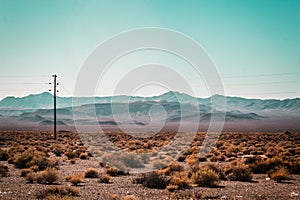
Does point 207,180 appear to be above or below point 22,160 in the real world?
below

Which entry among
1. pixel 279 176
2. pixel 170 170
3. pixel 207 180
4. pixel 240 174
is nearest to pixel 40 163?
pixel 170 170

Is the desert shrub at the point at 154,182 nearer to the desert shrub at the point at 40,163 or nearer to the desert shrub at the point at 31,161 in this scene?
the desert shrub at the point at 40,163

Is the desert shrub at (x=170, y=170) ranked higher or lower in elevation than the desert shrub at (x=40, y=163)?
lower

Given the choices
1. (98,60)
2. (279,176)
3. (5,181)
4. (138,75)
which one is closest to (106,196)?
(5,181)

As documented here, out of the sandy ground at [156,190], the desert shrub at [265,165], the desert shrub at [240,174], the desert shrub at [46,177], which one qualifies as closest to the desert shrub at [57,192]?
the sandy ground at [156,190]

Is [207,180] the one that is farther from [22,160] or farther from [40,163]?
[22,160]

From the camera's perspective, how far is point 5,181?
18.3m

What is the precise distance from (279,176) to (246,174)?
1760mm

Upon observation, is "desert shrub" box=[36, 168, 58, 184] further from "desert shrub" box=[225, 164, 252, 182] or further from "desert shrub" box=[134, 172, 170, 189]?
"desert shrub" box=[225, 164, 252, 182]

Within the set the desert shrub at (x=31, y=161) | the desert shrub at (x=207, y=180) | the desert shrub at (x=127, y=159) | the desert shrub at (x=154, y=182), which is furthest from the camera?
the desert shrub at (x=127, y=159)

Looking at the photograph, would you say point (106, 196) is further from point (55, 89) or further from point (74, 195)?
point (55, 89)

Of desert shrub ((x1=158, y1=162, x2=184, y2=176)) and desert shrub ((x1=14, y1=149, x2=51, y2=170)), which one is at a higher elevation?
desert shrub ((x1=14, y1=149, x2=51, y2=170))

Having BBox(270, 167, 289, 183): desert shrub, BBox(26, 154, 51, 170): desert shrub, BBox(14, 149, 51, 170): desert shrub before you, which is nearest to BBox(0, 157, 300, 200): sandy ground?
BBox(270, 167, 289, 183): desert shrub

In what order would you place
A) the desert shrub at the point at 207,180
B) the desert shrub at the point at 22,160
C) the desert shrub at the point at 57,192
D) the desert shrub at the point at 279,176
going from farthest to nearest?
the desert shrub at the point at 22,160 → the desert shrub at the point at 279,176 → the desert shrub at the point at 207,180 → the desert shrub at the point at 57,192
